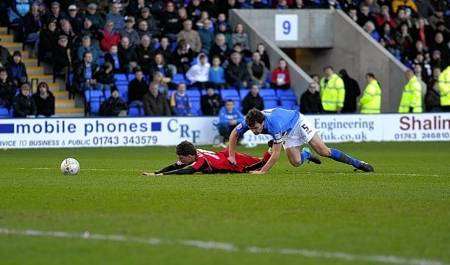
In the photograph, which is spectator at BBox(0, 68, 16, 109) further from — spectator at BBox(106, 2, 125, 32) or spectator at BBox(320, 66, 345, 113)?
spectator at BBox(320, 66, 345, 113)

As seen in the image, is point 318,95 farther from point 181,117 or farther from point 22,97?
point 22,97

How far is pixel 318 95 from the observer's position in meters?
33.9

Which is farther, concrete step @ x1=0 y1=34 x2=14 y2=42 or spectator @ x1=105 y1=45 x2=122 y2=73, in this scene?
concrete step @ x1=0 y1=34 x2=14 y2=42

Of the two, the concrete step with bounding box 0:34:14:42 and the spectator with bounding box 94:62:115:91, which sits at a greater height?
the concrete step with bounding box 0:34:14:42

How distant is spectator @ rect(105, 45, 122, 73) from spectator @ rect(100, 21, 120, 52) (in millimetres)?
438

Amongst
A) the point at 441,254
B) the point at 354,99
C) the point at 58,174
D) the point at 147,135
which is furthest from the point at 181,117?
the point at 441,254

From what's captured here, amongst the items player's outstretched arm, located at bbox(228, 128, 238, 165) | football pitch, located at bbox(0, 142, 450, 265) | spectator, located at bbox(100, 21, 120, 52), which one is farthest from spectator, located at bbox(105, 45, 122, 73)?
player's outstretched arm, located at bbox(228, 128, 238, 165)

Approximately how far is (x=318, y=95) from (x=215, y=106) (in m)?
3.09

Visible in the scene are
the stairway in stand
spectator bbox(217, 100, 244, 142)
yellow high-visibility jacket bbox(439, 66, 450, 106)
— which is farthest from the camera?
yellow high-visibility jacket bbox(439, 66, 450, 106)

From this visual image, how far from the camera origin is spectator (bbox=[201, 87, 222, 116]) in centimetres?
3328

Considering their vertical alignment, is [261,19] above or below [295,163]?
above

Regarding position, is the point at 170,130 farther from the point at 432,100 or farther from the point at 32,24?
the point at 432,100

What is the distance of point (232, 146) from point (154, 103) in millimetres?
13925

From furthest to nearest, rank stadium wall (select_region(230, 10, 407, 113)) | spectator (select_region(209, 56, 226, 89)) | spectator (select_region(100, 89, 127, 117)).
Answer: stadium wall (select_region(230, 10, 407, 113)), spectator (select_region(209, 56, 226, 89)), spectator (select_region(100, 89, 127, 117))
